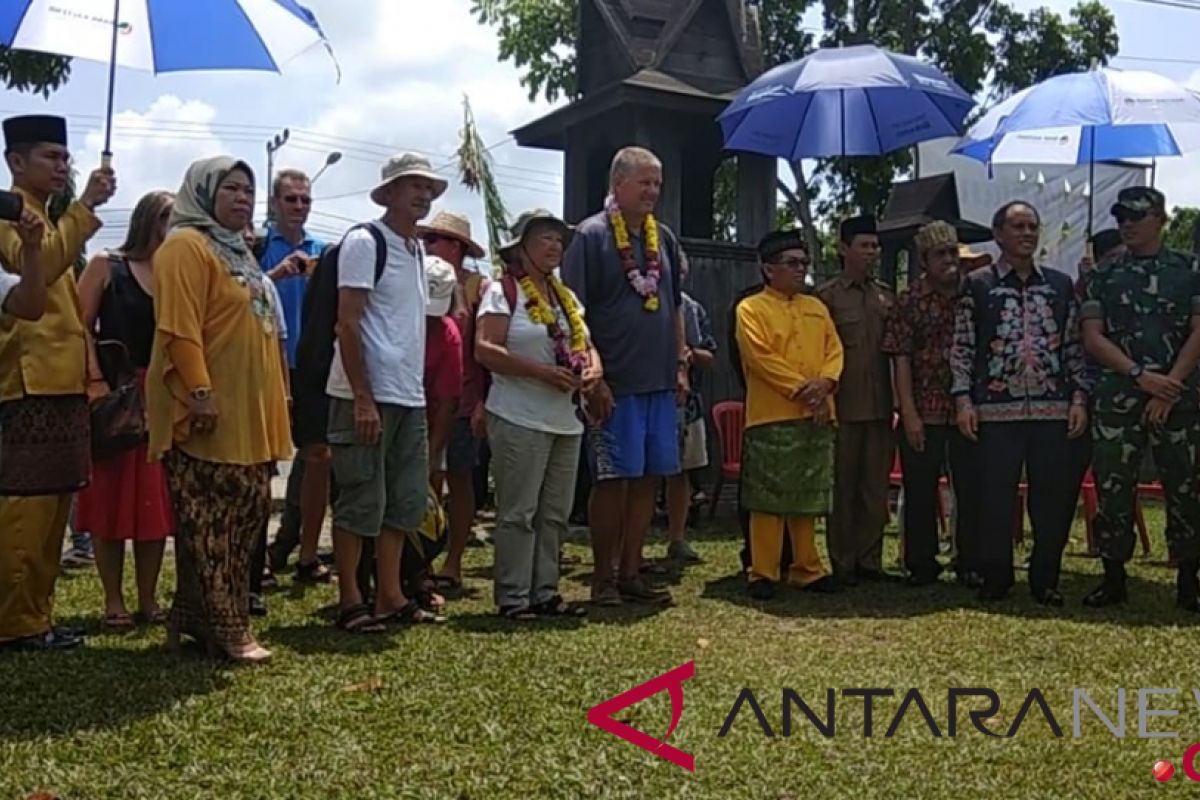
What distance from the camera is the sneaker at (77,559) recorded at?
6.69 meters

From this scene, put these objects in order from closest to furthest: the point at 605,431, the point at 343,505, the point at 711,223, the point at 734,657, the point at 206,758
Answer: the point at 206,758 → the point at 734,657 → the point at 343,505 → the point at 605,431 → the point at 711,223

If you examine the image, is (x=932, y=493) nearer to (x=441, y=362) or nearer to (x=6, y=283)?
(x=441, y=362)

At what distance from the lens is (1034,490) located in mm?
5910

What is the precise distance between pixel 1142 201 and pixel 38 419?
4.78 metres

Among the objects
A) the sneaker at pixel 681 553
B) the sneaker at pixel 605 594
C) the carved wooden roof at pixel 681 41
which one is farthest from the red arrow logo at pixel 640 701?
the carved wooden roof at pixel 681 41

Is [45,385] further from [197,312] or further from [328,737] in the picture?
[328,737]

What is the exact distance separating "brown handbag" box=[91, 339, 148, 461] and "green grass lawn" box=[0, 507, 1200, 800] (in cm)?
77

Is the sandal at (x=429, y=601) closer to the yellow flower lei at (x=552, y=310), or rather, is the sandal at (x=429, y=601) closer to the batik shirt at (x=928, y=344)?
the yellow flower lei at (x=552, y=310)

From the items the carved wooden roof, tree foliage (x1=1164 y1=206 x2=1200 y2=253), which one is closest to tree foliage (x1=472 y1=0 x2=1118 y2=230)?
tree foliage (x1=1164 y1=206 x2=1200 y2=253)

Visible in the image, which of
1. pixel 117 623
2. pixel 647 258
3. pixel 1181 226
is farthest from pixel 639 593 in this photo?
pixel 1181 226

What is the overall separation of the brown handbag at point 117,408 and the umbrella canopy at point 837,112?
13.5ft

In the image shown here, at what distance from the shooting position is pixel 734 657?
4.57 m

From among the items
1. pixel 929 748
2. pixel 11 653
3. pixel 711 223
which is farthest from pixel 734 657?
pixel 711 223

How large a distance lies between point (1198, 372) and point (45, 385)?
485 centimetres
